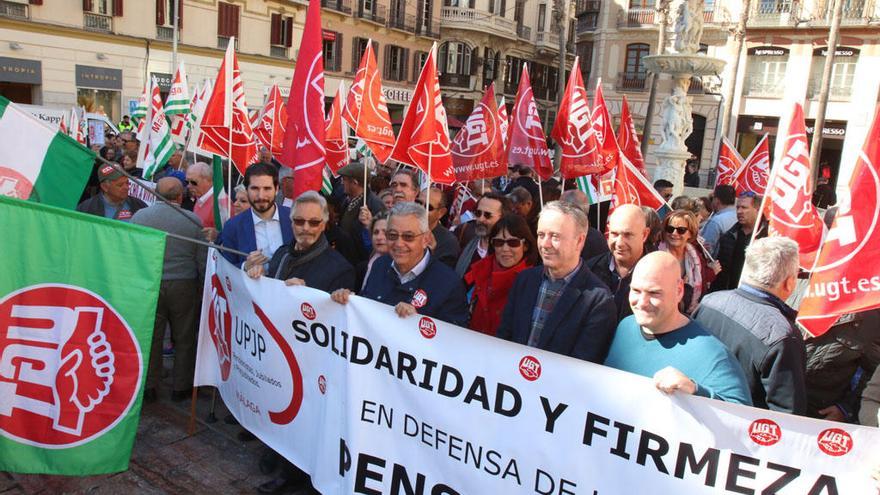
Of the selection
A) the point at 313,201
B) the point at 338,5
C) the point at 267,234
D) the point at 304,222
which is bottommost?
the point at 267,234

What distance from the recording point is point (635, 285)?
2.59m

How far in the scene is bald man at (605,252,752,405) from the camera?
2.40 m

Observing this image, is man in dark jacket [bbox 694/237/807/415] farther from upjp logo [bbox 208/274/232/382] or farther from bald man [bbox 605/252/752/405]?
upjp logo [bbox 208/274/232/382]

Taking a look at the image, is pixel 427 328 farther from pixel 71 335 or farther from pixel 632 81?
pixel 632 81

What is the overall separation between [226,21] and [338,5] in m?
7.00

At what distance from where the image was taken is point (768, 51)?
31188 mm

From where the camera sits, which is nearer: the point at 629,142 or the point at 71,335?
the point at 71,335

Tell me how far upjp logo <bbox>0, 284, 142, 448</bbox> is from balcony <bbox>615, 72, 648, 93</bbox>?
121 ft

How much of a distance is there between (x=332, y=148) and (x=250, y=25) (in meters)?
21.9

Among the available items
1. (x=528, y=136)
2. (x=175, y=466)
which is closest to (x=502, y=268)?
(x=175, y=466)

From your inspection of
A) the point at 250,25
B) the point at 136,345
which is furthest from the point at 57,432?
the point at 250,25

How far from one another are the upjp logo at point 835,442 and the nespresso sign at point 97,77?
25.4 m

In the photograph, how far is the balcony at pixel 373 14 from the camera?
110ft

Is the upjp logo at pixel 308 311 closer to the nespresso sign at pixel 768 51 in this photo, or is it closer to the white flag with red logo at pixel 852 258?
the white flag with red logo at pixel 852 258
